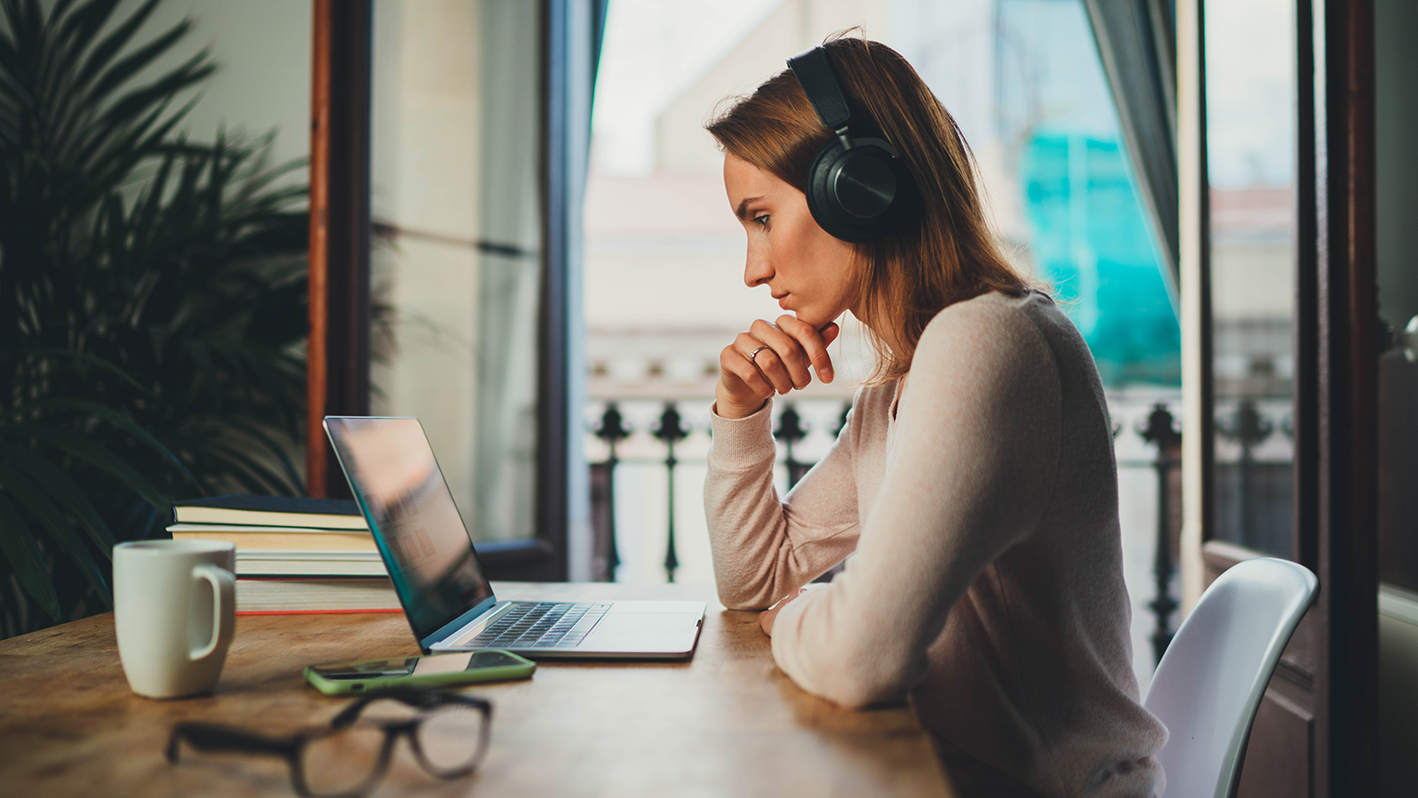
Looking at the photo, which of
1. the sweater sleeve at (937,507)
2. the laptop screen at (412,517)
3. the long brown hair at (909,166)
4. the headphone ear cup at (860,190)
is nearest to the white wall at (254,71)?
the laptop screen at (412,517)

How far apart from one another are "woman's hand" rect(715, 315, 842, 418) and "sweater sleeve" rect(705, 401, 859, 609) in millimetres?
29

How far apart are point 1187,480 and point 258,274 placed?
7.47ft

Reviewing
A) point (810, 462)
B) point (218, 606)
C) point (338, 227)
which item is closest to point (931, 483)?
point (218, 606)

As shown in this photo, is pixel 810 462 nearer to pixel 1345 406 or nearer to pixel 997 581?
pixel 1345 406

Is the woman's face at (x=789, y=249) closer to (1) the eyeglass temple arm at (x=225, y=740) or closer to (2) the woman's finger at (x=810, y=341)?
(2) the woman's finger at (x=810, y=341)

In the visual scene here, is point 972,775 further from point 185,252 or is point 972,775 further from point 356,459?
point 185,252

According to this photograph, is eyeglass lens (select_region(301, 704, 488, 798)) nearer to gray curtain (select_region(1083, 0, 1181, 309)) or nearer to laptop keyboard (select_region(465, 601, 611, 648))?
laptop keyboard (select_region(465, 601, 611, 648))

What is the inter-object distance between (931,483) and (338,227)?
1.42 metres

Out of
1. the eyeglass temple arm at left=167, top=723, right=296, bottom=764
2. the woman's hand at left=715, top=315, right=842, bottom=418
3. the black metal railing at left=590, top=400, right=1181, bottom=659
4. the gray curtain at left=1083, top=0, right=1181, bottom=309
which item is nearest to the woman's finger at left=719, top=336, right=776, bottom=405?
the woman's hand at left=715, top=315, right=842, bottom=418

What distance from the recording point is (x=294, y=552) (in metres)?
0.93

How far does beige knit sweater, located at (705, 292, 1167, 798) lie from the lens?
654 mm

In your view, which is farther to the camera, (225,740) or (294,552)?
(294,552)

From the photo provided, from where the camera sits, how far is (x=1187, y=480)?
2059mm

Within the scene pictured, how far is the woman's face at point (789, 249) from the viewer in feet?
3.20
